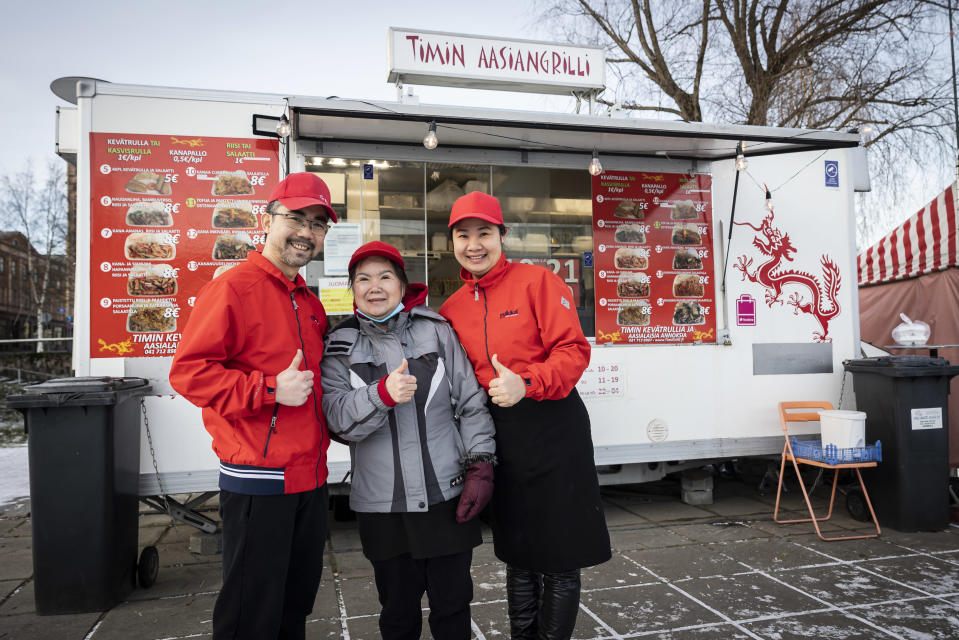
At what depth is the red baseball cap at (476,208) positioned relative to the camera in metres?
2.44

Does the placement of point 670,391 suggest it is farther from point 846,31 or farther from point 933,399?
point 846,31

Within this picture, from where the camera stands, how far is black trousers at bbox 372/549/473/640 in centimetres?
218

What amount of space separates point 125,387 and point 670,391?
3796 millimetres

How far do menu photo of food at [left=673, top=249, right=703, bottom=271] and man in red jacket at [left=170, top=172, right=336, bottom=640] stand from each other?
3.68 metres

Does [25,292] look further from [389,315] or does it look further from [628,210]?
[389,315]

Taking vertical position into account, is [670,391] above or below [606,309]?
below

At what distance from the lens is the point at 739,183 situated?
5199 mm

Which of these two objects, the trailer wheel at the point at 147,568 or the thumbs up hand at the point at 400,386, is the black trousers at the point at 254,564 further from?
the trailer wheel at the point at 147,568

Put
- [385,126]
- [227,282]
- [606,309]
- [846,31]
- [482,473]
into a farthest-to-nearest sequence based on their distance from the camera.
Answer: [846,31] → [606,309] → [385,126] → [482,473] → [227,282]

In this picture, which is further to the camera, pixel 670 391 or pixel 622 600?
pixel 670 391

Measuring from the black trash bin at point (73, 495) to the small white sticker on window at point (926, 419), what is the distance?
17.6 ft

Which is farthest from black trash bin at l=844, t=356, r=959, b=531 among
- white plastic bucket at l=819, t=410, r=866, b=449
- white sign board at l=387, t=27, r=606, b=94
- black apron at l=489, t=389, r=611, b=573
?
black apron at l=489, t=389, r=611, b=573

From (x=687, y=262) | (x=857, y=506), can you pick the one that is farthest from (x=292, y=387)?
(x=857, y=506)

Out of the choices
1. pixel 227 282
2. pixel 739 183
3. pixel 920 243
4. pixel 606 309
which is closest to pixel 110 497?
pixel 227 282
